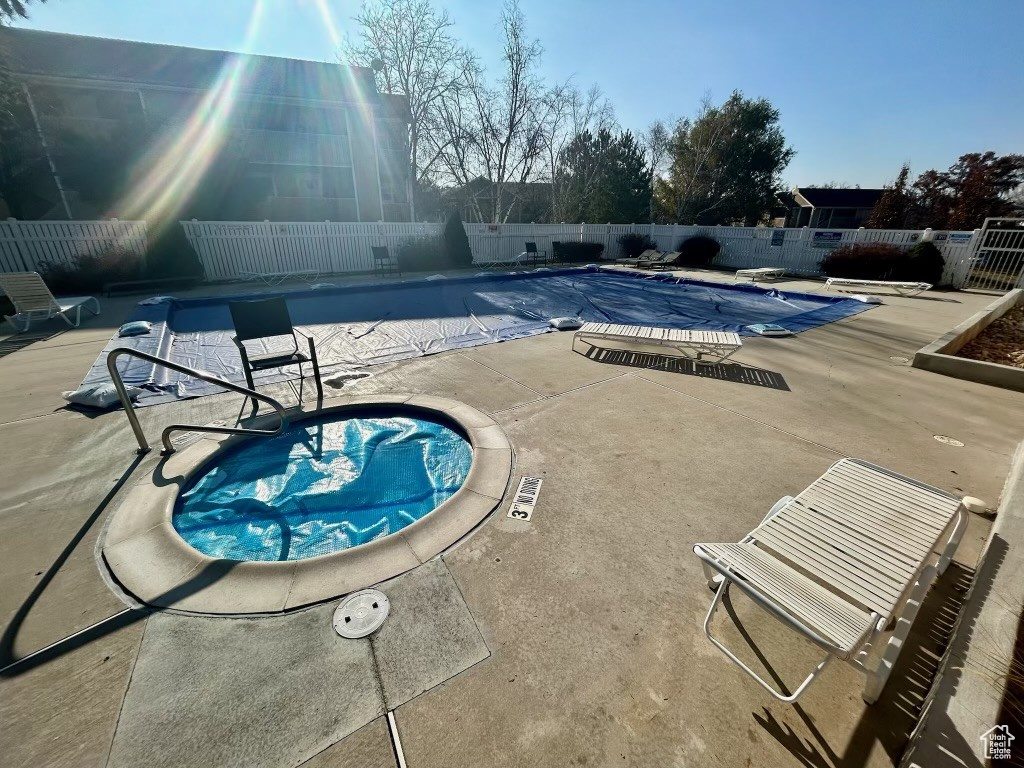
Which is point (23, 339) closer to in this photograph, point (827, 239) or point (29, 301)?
point (29, 301)

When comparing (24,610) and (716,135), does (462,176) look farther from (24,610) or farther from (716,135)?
(24,610)

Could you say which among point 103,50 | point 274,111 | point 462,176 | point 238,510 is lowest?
point 238,510

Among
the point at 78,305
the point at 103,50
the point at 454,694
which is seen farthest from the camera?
the point at 103,50

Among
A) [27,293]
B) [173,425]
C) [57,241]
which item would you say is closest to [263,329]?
[173,425]

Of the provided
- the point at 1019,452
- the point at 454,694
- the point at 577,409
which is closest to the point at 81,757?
the point at 454,694

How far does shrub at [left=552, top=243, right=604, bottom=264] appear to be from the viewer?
17.7 m

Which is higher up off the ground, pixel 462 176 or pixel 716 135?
pixel 716 135

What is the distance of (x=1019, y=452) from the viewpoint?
3293mm

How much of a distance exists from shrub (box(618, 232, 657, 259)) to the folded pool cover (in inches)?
272

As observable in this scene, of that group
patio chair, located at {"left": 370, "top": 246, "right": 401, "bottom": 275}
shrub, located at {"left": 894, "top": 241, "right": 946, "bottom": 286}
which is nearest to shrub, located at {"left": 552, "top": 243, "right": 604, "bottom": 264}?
patio chair, located at {"left": 370, "top": 246, "right": 401, "bottom": 275}

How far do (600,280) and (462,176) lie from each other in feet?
50.2

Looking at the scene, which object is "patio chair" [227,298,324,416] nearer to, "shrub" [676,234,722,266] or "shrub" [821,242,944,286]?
"shrub" [821,242,944,286]

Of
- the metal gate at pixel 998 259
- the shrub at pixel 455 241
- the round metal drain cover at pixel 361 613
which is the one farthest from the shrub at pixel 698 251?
the round metal drain cover at pixel 361 613

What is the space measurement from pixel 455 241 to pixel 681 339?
11745mm
